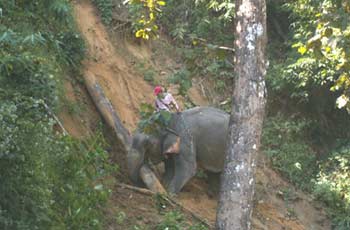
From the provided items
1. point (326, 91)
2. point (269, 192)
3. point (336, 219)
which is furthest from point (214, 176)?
point (326, 91)

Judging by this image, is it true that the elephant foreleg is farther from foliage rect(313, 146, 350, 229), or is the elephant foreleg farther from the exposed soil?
foliage rect(313, 146, 350, 229)

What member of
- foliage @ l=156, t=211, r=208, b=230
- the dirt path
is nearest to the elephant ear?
the dirt path

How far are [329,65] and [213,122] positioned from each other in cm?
323

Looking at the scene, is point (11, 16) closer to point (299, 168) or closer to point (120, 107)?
point (120, 107)

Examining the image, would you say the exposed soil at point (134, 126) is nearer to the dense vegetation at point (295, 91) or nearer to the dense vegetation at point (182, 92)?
the dense vegetation at point (182, 92)

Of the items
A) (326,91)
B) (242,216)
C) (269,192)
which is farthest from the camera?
(326,91)

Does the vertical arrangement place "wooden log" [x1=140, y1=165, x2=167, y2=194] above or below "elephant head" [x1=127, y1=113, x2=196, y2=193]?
below

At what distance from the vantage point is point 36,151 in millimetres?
5938

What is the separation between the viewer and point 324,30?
205 inches

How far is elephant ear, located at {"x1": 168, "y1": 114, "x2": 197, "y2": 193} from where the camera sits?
10.1m

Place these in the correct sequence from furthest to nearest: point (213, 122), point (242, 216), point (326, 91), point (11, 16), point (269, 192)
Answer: point (326, 91)
point (269, 192)
point (213, 122)
point (11, 16)
point (242, 216)

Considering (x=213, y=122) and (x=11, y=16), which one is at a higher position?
(x=11, y=16)

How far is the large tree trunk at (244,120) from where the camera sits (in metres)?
6.96

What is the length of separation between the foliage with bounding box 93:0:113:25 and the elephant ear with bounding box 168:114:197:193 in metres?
4.06
